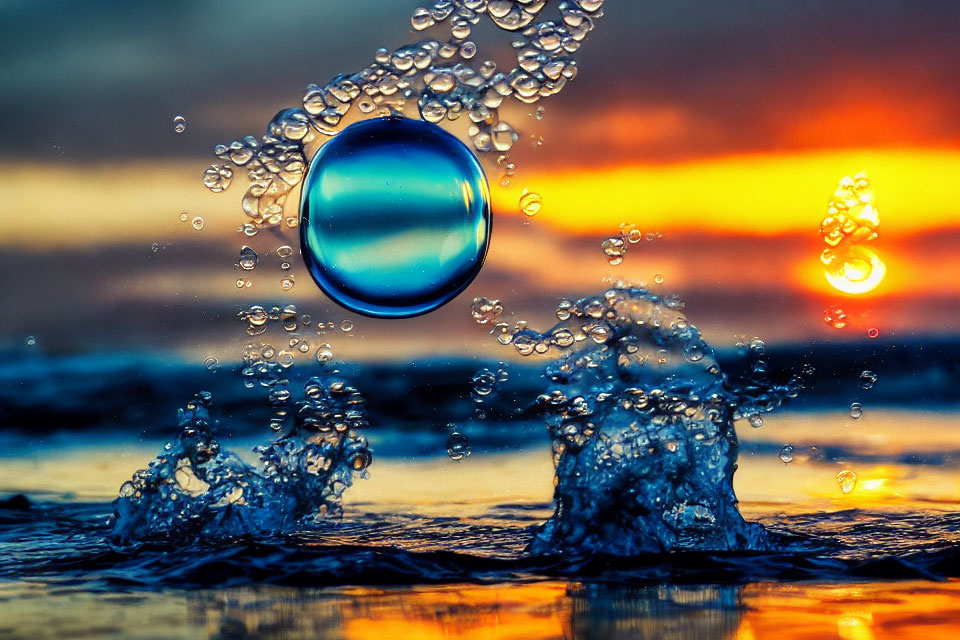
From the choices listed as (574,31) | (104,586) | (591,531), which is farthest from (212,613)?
(574,31)

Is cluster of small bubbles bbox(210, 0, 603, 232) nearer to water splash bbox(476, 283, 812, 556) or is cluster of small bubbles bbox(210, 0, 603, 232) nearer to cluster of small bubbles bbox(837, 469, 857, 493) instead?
water splash bbox(476, 283, 812, 556)

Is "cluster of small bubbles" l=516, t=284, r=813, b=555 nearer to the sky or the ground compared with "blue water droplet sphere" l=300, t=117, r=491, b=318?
nearer to the ground

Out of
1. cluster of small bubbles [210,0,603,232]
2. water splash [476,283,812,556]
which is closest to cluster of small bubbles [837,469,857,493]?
water splash [476,283,812,556]

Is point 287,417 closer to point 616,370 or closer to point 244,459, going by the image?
point 244,459

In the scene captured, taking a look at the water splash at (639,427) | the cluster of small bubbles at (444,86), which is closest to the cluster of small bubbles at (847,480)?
the water splash at (639,427)

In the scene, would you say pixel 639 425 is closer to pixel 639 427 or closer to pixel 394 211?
pixel 639 427
